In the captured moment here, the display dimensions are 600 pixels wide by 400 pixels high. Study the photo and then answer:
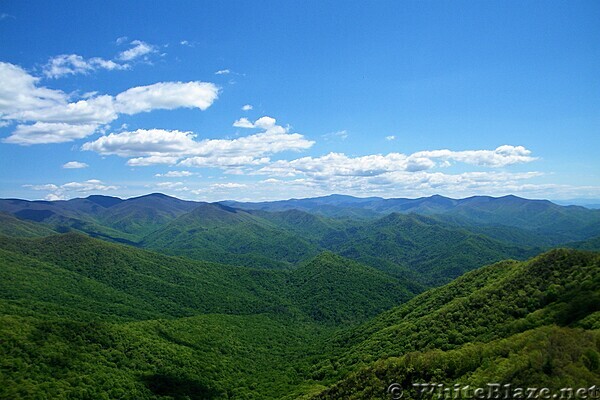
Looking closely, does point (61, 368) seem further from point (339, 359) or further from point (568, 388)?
point (568, 388)

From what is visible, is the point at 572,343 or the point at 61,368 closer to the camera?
the point at 572,343

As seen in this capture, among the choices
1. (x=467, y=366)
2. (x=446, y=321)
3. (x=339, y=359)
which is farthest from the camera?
(x=339, y=359)

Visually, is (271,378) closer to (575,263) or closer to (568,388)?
(575,263)

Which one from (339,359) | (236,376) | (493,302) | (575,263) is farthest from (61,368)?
(575,263)

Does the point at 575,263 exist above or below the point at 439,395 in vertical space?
above

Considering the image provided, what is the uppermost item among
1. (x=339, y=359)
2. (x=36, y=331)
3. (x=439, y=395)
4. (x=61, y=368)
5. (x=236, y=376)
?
(x=439, y=395)

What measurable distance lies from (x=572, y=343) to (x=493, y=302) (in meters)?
52.5

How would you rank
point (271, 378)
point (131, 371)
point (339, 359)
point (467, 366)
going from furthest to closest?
point (271, 378), point (339, 359), point (131, 371), point (467, 366)

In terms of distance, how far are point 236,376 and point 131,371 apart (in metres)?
43.3

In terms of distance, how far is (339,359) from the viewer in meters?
137

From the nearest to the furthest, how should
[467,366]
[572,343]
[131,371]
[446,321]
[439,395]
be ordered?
[572,343], [439,395], [467,366], [446,321], [131,371]

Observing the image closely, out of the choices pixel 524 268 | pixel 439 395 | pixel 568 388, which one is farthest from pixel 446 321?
pixel 568 388

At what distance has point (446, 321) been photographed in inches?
4094

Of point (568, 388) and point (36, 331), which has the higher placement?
point (568, 388)
